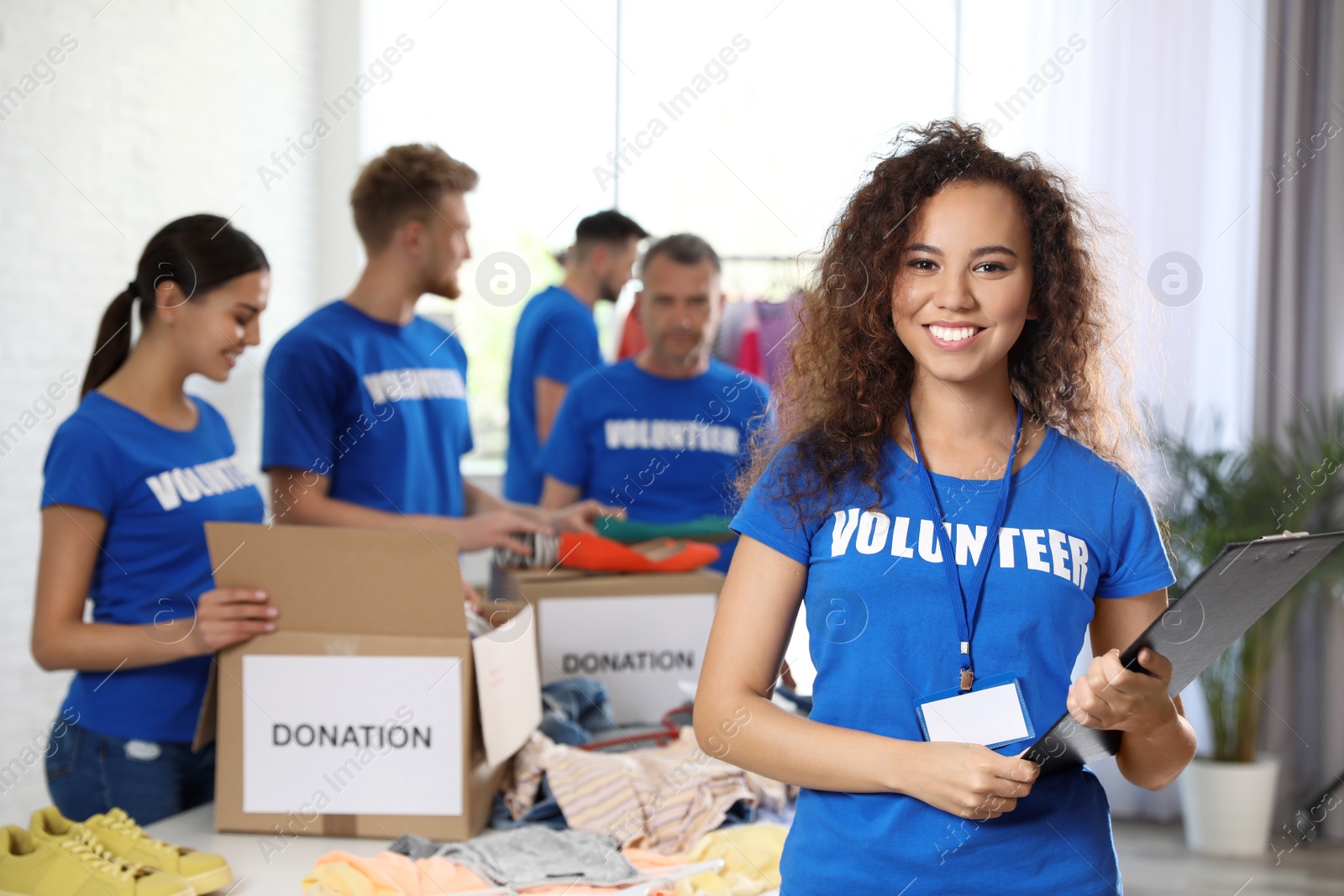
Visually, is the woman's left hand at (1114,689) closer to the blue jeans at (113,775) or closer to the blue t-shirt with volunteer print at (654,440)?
the blue jeans at (113,775)

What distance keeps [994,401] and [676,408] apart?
1775 millimetres

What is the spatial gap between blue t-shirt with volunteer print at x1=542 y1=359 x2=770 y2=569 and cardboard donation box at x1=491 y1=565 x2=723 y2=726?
591 millimetres

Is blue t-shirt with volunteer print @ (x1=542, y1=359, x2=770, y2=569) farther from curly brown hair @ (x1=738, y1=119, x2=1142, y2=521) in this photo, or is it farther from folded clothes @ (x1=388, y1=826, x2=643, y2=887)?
curly brown hair @ (x1=738, y1=119, x2=1142, y2=521)

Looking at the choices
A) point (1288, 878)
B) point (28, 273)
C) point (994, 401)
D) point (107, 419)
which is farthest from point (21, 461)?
point (1288, 878)

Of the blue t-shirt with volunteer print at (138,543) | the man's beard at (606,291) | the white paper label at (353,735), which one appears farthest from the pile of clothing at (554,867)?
the man's beard at (606,291)

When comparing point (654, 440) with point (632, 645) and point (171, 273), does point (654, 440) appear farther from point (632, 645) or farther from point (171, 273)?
point (171, 273)

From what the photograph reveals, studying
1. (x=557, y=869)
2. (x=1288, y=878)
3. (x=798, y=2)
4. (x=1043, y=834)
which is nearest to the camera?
(x=1043, y=834)

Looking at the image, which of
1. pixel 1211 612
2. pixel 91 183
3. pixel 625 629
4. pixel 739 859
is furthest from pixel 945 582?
pixel 91 183

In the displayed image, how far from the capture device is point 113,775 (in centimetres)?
180

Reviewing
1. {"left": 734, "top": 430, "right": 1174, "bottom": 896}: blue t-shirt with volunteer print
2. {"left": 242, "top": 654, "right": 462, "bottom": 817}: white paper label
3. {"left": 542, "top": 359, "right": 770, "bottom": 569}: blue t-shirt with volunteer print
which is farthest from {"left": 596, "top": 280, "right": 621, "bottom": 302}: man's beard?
{"left": 734, "top": 430, "right": 1174, "bottom": 896}: blue t-shirt with volunteer print

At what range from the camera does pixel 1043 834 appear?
3.55ft

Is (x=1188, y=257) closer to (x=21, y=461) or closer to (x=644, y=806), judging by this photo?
(x=644, y=806)

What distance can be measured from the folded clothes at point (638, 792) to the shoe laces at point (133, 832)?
0.49 meters

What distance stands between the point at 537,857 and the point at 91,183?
349cm
